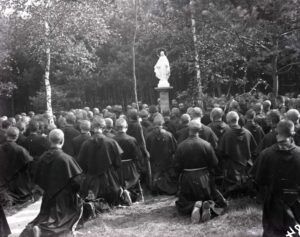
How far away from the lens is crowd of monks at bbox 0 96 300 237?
19.9ft

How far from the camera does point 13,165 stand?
33.3 feet

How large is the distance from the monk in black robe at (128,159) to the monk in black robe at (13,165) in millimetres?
2307

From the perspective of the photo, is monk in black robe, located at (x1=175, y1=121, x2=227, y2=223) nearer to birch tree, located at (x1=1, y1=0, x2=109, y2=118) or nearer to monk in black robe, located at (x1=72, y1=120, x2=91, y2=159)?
monk in black robe, located at (x1=72, y1=120, x2=91, y2=159)

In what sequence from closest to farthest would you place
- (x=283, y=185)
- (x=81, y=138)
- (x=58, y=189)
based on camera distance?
(x=283, y=185), (x=58, y=189), (x=81, y=138)

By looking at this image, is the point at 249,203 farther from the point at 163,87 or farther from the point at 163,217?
the point at 163,87

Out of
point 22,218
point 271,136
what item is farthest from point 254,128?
point 22,218

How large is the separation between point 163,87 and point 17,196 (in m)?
7.28

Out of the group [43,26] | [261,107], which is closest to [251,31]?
[261,107]

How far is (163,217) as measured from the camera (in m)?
8.25

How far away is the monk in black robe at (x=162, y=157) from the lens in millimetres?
10359

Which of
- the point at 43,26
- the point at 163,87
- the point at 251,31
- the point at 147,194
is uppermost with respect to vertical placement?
the point at 43,26

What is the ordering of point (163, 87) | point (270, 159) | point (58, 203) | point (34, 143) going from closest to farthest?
point (270, 159), point (58, 203), point (34, 143), point (163, 87)

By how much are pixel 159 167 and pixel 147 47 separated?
15474 mm

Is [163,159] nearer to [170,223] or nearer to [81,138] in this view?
[81,138]
